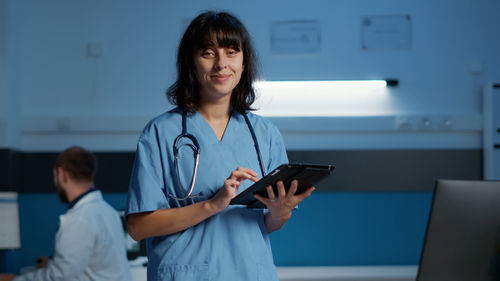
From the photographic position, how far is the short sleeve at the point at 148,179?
47.8 inches

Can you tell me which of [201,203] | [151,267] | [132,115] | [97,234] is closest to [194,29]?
[201,203]

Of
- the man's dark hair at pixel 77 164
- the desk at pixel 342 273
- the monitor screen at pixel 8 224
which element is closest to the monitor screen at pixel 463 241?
the man's dark hair at pixel 77 164

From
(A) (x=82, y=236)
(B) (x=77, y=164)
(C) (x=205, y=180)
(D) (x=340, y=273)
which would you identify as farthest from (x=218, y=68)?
(D) (x=340, y=273)

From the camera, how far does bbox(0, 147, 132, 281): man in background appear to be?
6.15ft

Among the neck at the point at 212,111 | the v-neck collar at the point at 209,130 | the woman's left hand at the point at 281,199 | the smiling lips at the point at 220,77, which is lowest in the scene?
the woman's left hand at the point at 281,199

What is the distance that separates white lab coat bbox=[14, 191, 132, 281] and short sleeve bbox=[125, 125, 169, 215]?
2.47ft

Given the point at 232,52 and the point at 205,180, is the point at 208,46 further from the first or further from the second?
the point at 205,180

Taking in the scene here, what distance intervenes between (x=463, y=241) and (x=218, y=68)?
0.69 meters

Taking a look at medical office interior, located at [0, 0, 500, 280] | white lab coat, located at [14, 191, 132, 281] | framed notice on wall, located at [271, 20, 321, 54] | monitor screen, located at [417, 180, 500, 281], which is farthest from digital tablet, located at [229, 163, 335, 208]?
framed notice on wall, located at [271, 20, 321, 54]

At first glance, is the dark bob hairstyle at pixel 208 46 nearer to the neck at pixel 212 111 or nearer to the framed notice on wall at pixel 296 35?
the neck at pixel 212 111

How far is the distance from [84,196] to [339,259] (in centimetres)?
166

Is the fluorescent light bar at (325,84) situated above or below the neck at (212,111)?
above

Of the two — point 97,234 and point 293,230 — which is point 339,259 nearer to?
point 293,230

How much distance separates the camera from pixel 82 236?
1.91 meters
